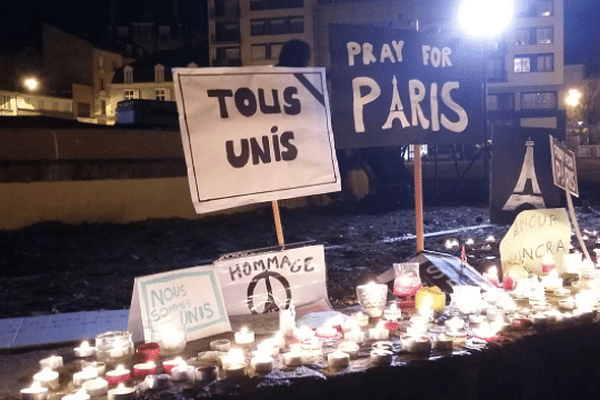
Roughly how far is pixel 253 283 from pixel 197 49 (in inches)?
2403

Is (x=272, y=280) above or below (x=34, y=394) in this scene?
above

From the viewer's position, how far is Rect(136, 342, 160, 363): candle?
4098 mm

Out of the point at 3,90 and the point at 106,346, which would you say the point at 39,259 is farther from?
the point at 3,90

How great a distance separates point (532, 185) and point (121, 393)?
26.8 feet

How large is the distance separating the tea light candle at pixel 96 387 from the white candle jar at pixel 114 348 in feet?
1.56

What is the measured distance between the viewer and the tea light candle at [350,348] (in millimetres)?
4046

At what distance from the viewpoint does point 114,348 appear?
407 centimetres

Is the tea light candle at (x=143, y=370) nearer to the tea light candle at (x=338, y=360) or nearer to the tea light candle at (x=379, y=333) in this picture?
the tea light candle at (x=338, y=360)

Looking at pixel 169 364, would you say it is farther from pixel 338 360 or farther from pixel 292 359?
pixel 338 360

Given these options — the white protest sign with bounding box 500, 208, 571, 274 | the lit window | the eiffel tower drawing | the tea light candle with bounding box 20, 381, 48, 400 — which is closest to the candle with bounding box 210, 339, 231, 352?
the tea light candle with bounding box 20, 381, 48, 400

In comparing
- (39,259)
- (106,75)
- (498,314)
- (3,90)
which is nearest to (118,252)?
(39,259)

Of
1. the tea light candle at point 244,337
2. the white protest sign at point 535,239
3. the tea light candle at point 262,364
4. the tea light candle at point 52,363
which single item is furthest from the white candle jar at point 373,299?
the tea light candle at point 52,363

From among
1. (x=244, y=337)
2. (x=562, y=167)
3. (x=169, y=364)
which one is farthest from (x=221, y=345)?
(x=562, y=167)

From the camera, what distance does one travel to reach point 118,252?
38.2 feet
